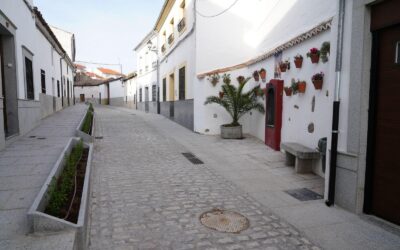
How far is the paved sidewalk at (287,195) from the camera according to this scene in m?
3.19

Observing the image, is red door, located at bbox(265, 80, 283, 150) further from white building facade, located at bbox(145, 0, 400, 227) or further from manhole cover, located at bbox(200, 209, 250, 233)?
manhole cover, located at bbox(200, 209, 250, 233)

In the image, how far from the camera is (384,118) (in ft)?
11.4

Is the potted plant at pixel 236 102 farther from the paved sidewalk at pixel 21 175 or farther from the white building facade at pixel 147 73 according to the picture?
the white building facade at pixel 147 73

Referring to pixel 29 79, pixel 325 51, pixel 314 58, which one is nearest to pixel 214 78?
pixel 314 58

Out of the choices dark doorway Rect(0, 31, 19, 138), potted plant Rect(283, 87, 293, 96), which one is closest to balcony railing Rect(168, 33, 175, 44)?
dark doorway Rect(0, 31, 19, 138)

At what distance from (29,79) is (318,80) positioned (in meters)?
8.88

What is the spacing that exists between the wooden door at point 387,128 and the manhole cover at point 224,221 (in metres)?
1.72

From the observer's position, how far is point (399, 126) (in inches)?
130

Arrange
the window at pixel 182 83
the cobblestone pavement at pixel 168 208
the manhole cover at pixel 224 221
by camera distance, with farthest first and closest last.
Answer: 1. the window at pixel 182 83
2. the manhole cover at pixel 224 221
3. the cobblestone pavement at pixel 168 208

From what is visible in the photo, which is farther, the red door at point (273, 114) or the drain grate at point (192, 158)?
the red door at point (273, 114)

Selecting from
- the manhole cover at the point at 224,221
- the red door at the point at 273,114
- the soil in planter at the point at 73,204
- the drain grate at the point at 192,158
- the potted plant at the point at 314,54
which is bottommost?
the manhole cover at the point at 224,221

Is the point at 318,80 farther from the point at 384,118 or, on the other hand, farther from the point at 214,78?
the point at 214,78

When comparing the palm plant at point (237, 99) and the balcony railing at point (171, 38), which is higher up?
the balcony railing at point (171, 38)

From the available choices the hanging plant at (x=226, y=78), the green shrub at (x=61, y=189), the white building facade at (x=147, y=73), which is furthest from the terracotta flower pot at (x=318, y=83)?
the white building facade at (x=147, y=73)
